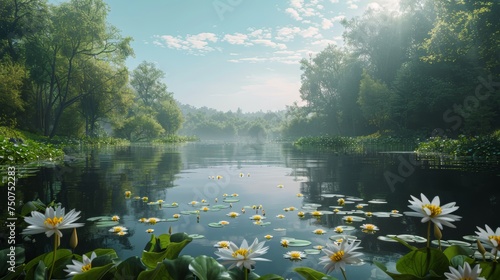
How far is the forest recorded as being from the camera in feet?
79.2

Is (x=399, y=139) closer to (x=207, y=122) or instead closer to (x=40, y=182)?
(x=40, y=182)

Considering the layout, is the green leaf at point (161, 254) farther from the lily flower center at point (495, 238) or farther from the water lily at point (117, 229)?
the water lily at point (117, 229)

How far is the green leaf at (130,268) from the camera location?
5.79 ft

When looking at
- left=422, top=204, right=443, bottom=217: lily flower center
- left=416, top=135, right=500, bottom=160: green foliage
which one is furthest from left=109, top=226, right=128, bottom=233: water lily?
left=416, top=135, right=500, bottom=160: green foliage

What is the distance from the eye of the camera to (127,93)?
4834cm

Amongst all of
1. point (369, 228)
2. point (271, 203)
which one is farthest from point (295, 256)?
point (271, 203)

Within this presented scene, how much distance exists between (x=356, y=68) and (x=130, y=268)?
61724 mm

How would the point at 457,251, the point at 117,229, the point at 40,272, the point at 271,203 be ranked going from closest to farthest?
the point at 40,272
the point at 457,251
the point at 117,229
the point at 271,203

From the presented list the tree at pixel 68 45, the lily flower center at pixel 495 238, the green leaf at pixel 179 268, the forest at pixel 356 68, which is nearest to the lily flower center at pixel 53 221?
the green leaf at pixel 179 268

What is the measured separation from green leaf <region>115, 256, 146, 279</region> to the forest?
21672 mm

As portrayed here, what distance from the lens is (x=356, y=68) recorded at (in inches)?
2308

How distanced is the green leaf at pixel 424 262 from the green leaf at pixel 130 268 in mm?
1426

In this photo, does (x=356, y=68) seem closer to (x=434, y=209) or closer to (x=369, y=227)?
(x=369, y=227)

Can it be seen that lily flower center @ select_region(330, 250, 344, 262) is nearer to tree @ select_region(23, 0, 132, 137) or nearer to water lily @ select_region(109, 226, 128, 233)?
water lily @ select_region(109, 226, 128, 233)
